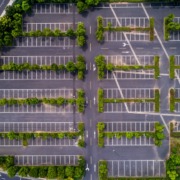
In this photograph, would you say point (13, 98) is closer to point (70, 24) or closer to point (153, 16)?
point (70, 24)

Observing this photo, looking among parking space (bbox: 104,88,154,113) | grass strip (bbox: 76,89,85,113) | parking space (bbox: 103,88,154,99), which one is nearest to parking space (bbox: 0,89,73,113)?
grass strip (bbox: 76,89,85,113)

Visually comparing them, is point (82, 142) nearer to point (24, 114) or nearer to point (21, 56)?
point (24, 114)

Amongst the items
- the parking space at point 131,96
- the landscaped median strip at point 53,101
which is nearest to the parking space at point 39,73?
the landscaped median strip at point 53,101

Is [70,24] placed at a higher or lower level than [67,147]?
higher

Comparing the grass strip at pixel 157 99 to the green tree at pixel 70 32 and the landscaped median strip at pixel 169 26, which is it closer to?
the landscaped median strip at pixel 169 26

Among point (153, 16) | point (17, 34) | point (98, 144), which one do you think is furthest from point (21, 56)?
point (153, 16)

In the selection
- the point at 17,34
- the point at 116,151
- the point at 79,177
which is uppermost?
the point at 17,34
